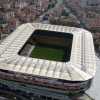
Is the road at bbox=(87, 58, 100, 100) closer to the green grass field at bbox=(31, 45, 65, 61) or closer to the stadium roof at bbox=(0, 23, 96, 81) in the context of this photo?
the stadium roof at bbox=(0, 23, 96, 81)

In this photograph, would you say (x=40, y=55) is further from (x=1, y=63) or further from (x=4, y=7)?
(x=4, y=7)

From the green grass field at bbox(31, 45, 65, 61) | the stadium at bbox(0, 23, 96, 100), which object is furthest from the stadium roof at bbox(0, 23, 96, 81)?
the green grass field at bbox(31, 45, 65, 61)

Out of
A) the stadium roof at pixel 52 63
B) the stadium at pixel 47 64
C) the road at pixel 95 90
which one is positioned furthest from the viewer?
the road at pixel 95 90

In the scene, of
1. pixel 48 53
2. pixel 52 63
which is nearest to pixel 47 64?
pixel 52 63

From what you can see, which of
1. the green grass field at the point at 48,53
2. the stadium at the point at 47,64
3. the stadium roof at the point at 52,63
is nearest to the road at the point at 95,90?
the stadium at the point at 47,64

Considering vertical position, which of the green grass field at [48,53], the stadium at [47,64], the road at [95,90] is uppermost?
the stadium at [47,64]

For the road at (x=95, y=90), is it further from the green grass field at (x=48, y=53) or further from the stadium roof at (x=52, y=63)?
the green grass field at (x=48, y=53)

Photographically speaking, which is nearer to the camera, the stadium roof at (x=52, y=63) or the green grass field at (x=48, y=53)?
the stadium roof at (x=52, y=63)

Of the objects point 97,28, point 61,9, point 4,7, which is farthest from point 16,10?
point 97,28
